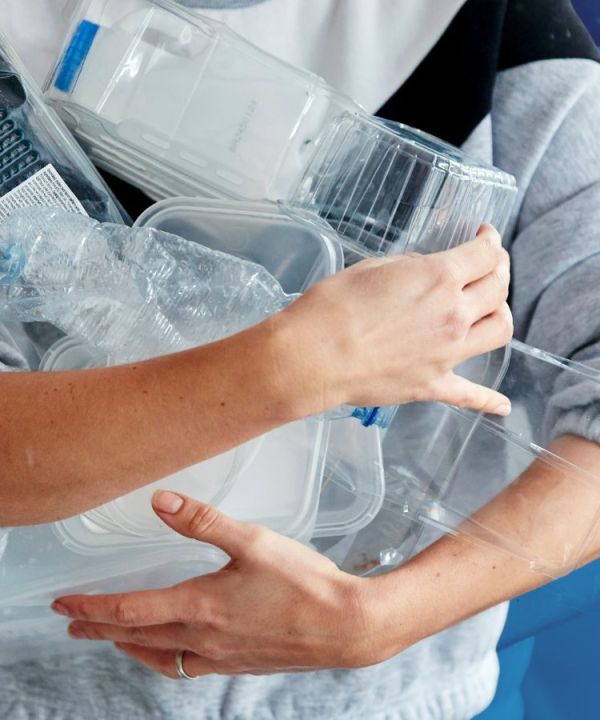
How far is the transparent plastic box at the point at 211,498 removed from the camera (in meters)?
0.76

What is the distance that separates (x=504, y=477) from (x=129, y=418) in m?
0.38

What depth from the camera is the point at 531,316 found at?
3.13ft

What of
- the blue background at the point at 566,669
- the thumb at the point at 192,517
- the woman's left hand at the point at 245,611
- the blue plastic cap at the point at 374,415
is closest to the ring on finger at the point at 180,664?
the woman's left hand at the point at 245,611

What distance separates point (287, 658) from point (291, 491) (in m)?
0.14

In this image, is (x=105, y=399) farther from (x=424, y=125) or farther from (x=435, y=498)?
(x=424, y=125)

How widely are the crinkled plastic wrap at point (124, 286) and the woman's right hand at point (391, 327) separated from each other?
22 cm

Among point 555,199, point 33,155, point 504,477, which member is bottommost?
point 504,477

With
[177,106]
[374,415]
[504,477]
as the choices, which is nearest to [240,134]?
[177,106]

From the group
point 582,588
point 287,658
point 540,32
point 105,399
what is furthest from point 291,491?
point 540,32

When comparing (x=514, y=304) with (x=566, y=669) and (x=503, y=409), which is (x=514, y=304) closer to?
(x=503, y=409)

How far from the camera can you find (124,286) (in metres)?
0.78

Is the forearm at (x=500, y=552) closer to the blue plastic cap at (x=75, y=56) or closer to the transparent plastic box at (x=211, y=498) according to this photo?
the transparent plastic box at (x=211, y=498)

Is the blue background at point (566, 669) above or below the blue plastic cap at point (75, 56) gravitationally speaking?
A: below

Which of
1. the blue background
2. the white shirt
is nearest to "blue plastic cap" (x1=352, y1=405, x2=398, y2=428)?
the white shirt
